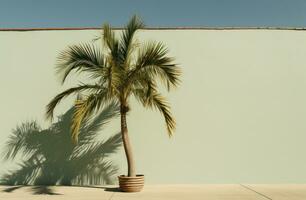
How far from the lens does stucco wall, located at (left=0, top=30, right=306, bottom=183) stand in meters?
11.0

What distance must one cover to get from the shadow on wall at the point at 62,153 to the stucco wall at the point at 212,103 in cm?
27

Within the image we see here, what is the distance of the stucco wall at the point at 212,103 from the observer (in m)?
11.0

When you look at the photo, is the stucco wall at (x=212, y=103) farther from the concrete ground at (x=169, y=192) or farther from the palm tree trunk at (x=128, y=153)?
the palm tree trunk at (x=128, y=153)

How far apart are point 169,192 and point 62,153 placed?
132 inches

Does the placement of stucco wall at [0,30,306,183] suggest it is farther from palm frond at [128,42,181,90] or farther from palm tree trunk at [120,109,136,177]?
palm frond at [128,42,181,90]

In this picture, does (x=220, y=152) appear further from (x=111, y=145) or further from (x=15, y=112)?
(x=15, y=112)

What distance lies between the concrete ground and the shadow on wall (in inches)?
22.2

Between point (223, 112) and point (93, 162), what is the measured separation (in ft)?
12.8

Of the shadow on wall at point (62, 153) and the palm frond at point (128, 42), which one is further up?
the palm frond at point (128, 42)

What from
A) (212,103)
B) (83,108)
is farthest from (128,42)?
(212,103)

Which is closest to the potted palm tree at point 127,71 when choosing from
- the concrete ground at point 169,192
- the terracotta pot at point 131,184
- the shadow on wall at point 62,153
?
the terracotta pot at point 131,184

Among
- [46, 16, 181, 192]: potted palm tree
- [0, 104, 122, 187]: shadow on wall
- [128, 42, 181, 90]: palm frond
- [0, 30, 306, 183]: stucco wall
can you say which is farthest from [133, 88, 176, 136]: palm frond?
[0, 104, 122, 187]: shadow on wall

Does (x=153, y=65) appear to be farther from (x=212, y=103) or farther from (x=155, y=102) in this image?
(x=212, y=103)

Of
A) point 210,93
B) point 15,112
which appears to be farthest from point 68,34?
point 210,93
